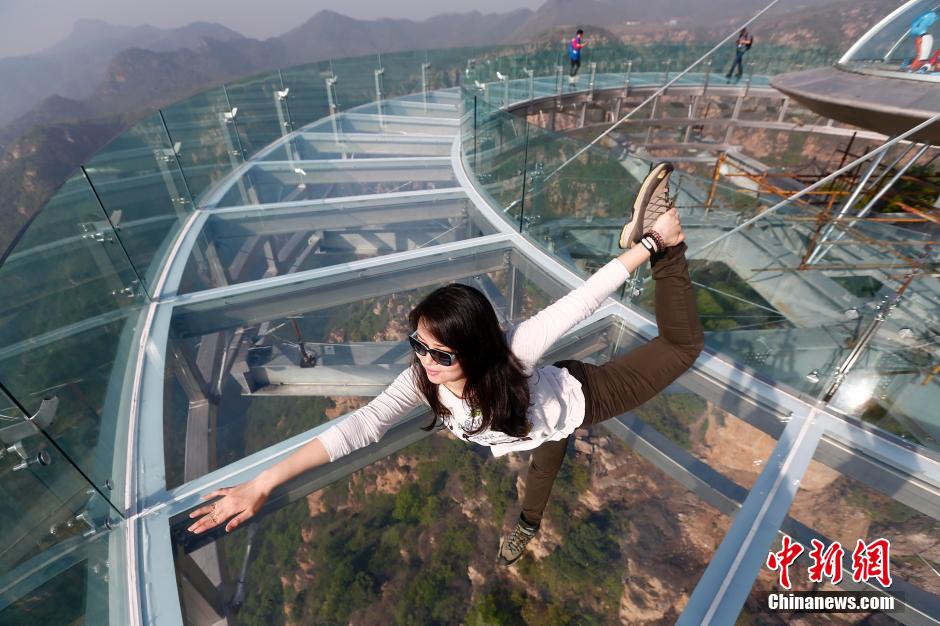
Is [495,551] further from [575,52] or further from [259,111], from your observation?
[575,52]

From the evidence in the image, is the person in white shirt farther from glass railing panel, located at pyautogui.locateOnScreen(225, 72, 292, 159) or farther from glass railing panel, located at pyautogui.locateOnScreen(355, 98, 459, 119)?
glass railing panel, located at pyautogui.locateOnScreen(355, 98, 459, 119)

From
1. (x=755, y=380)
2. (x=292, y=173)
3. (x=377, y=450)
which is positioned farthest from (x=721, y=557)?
(x=292, y=173)

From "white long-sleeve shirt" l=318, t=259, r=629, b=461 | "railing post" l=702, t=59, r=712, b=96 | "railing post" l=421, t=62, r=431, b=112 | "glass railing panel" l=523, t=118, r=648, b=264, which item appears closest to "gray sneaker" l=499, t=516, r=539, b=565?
"white long-sleeve shirt" l=318, t=259, r=629, b=461

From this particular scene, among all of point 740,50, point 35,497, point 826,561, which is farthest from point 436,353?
point 740,50

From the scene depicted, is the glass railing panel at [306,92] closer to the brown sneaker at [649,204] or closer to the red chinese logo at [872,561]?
the brown sneaker at [649,204]

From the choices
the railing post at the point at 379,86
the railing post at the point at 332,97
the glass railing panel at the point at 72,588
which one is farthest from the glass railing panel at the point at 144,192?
the railing post at the point at 379,86

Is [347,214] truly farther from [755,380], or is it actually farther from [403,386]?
[755,380]
